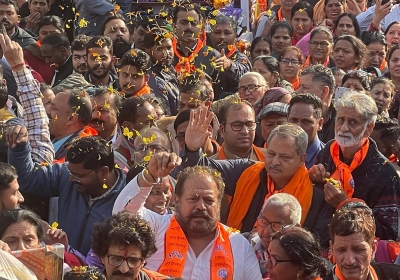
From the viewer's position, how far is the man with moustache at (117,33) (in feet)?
38.3

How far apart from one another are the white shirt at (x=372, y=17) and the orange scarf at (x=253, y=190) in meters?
5.93

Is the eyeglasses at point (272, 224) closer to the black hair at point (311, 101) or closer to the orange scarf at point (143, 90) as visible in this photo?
the black hair at point (311, 101)

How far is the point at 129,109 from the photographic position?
8.91 meters

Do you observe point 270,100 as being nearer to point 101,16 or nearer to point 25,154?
point 25,154

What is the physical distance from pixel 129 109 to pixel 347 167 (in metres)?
2.00

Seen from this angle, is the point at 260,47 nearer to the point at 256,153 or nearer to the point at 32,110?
the point at 256,153

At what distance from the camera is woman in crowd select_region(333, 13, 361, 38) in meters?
12.4

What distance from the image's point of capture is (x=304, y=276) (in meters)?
6.32

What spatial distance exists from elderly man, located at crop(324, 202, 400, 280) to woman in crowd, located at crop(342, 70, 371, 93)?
11.3 feet

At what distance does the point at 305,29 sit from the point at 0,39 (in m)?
5.50

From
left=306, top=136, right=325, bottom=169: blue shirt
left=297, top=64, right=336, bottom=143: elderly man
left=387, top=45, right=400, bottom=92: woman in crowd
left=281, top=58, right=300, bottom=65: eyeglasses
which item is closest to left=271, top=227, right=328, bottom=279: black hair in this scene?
left=306, top=136, right=325, bottom=169: blue shirt

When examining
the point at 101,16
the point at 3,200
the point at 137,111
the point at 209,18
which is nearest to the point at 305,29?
the point at 209,18

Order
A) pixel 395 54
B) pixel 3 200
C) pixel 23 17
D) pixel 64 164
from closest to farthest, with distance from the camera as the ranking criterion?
pixel 3 200, pixel 64 164, pixel 395 54, pixel 23 17

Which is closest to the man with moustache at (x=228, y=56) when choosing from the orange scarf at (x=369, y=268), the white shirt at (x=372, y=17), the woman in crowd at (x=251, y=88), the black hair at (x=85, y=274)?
the woman in crowd at (x=251, y=88)
